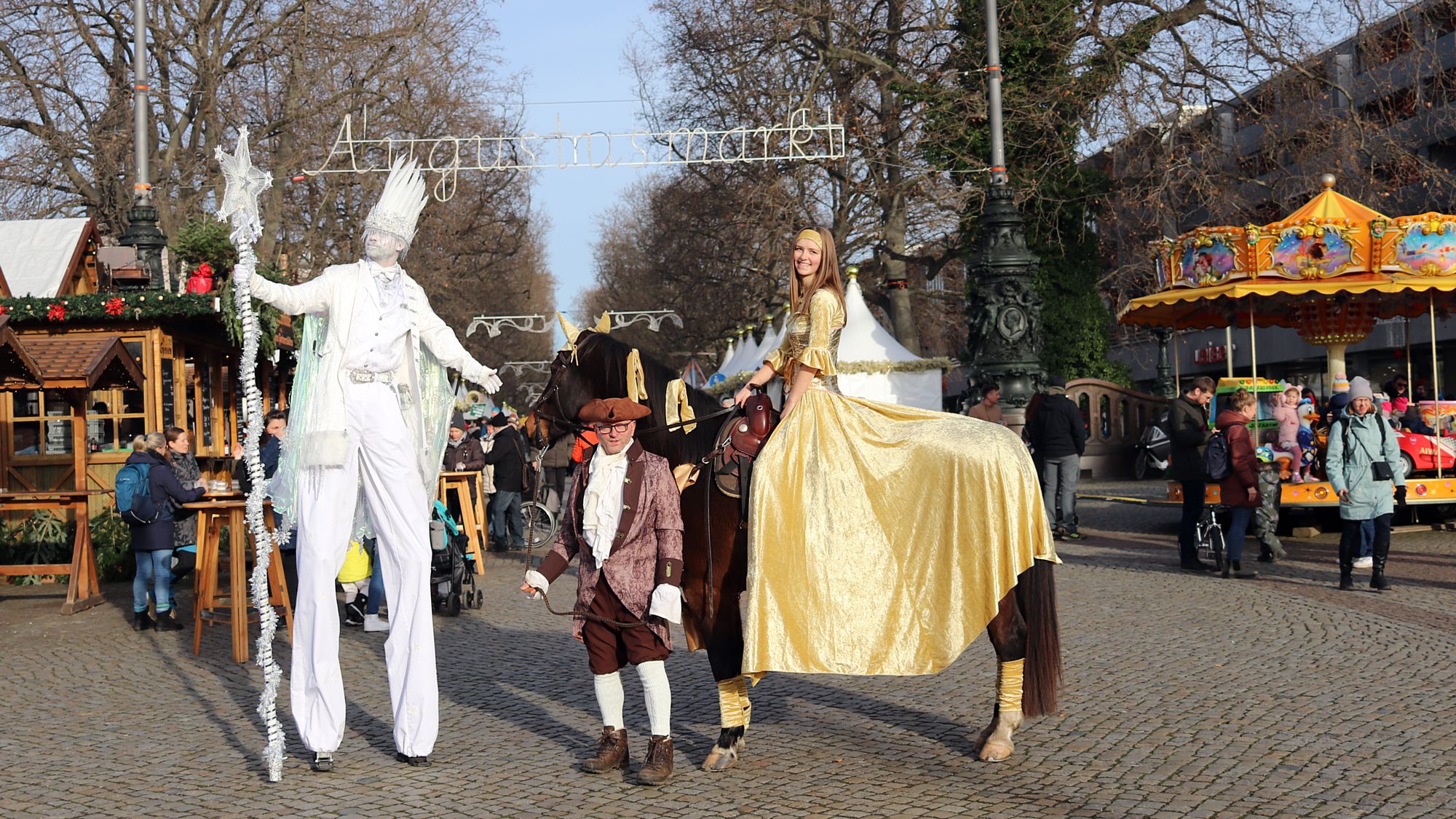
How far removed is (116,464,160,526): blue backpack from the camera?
36.0ft

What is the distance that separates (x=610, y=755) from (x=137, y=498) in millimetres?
6259

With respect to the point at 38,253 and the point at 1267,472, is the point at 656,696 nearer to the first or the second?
the point at 1267,472

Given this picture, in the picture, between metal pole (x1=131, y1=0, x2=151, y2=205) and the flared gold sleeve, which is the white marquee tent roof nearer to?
metal pole (x1=131, y1=0, x2=151, y2=205)

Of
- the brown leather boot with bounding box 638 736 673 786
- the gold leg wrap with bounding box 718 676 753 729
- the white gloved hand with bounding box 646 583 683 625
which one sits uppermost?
the white gloved hand with bounding box 646 583 683 625

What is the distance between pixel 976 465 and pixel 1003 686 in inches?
37.8

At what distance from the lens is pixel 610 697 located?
243 inches

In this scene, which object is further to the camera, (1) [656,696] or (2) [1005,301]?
(2) [1005,301]

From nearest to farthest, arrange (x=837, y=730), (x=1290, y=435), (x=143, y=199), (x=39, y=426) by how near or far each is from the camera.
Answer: (x=837, y=730)
(x=143, y=199)
(x=39, y=426)
(x=1290, y=435)

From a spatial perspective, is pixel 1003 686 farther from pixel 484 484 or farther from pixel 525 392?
pixel 525 392

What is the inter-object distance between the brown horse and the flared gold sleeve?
0.50 metres

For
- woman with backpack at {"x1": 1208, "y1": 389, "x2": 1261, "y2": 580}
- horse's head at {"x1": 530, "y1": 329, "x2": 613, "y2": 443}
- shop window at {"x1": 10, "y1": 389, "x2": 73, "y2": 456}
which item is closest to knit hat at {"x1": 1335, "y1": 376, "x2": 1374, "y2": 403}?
woman with backpack at {"x1": 1208, "y1": 389, "x2": 1261, "y2": 580}

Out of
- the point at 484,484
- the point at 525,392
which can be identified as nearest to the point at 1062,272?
the point at 484,484

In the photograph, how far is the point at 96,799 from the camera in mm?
5859

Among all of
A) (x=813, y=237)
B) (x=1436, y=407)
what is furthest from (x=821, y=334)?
(x=1436, y=407)
